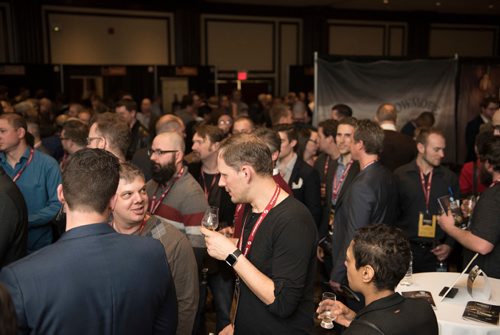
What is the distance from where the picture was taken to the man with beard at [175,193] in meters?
2.89

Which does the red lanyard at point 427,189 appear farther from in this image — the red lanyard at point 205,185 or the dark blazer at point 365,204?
the red lanyard at point 205,185

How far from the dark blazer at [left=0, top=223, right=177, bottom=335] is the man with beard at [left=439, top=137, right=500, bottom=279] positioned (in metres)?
1.91

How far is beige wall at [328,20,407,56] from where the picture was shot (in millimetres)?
14477

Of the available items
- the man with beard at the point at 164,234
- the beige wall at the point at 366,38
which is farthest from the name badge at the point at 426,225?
the beige wall at the point at 366,38

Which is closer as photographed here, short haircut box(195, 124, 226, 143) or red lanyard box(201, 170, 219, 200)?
red lanyard box(201, 170, 219, 200)

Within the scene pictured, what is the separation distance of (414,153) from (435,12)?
11902mm

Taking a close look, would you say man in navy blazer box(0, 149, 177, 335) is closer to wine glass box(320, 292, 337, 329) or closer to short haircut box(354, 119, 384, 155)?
wine glass box(320, 292, 337, 329)

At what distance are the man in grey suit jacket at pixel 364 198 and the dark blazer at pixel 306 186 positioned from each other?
2.04 ft

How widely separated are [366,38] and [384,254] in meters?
14.0

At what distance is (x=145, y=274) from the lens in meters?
1.55

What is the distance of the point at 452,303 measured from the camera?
2674 millimetres

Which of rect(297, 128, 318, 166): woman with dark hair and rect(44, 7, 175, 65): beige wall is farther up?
rect(44, 7, 175, 65): beige wall

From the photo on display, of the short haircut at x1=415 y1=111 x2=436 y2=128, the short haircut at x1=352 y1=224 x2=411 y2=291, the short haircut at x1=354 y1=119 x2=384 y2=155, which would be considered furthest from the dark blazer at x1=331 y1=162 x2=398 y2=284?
the short haircut at x1=415 y1=111 x2=436 y2=128

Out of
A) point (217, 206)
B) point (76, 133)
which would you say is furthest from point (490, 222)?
point (76, 133)
